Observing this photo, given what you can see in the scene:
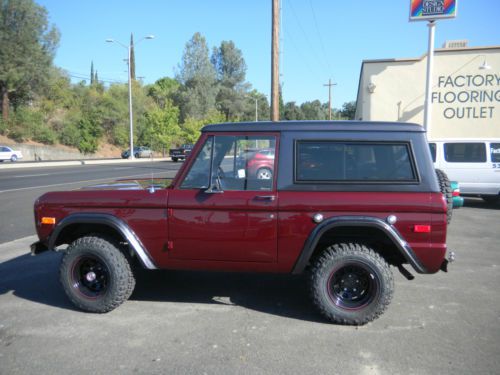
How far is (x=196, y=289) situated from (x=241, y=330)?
123 centimetres

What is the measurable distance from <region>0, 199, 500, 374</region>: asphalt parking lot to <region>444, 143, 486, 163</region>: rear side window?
6.08m

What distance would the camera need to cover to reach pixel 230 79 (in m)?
77.6

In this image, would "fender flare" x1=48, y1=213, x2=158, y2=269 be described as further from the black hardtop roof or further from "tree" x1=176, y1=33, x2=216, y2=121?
"tree" x1=176, y1=33, x2=216, y2=121

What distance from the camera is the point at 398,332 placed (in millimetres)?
3680

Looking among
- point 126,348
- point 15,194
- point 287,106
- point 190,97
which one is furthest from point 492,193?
point 287,106

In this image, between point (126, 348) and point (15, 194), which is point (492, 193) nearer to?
point (126, 348)

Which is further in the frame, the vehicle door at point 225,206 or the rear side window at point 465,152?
the rear side window at point 465,152

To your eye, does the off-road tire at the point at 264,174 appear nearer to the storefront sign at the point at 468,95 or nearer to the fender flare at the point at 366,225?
the fender flare at the point at 366,225

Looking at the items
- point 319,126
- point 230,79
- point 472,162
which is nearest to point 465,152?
point 472,162

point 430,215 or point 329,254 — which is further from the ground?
point 430,215

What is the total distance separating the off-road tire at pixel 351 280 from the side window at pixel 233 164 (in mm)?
976

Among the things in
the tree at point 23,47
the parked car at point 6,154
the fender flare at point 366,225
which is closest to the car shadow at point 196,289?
the fender flare at point 366,225

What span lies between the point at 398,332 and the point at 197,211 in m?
2.18

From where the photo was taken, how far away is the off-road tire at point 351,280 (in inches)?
147
